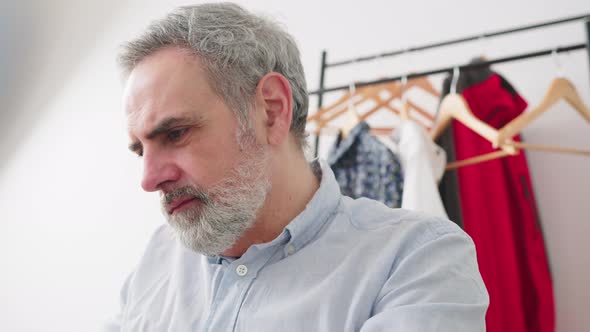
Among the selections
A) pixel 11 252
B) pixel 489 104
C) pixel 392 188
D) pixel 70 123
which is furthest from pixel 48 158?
pixel 489 104

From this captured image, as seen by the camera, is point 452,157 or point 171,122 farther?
point 452,157

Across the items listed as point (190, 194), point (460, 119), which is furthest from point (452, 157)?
point (190, 194)

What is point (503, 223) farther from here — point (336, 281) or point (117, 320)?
point (117, 320)

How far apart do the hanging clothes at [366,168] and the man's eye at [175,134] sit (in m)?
0.54

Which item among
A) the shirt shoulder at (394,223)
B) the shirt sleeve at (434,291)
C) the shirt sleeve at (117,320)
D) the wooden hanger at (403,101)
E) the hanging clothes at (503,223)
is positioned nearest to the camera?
the shirt sleeve at (434,291)

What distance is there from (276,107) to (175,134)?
0.59 feet

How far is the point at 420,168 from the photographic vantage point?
0.96 m

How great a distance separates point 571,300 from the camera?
1114mm

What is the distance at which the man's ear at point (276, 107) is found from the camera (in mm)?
723

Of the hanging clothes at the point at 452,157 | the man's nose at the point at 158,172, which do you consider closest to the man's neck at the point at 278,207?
the man's nose at the point at 158,172

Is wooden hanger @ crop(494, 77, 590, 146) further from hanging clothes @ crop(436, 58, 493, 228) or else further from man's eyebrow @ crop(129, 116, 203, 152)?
man's eyebrow @ crop(129, 116, 203, 152)

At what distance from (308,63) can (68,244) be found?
1429 millimetres

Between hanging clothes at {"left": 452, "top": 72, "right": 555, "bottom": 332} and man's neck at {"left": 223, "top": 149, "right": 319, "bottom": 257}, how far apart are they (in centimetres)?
48

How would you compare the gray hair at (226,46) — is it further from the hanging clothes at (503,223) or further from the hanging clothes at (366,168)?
the hanging clothes at (503,223)
